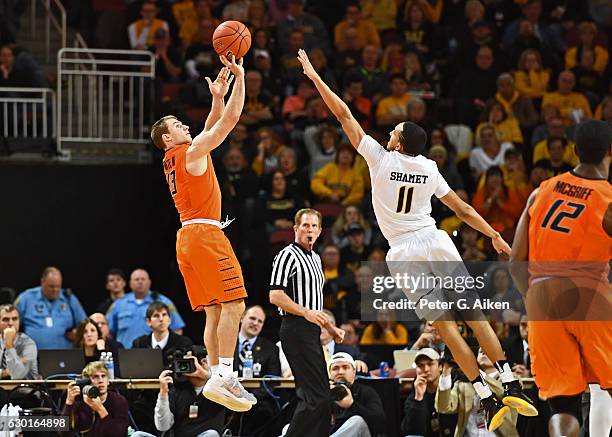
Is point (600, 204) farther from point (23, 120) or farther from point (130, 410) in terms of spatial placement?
point (23, 120)

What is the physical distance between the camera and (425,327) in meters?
15.8

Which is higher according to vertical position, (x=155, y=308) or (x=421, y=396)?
(x=155, y=308)

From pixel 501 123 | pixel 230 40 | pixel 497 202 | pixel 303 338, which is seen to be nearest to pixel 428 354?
pixel 303 338

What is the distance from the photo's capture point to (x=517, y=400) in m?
11.2

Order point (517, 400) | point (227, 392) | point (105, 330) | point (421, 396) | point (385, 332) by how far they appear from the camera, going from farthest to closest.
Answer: point (385, 332)
point (105, 330)
point (421, 396)
point (227, 392)
point (517, 400)

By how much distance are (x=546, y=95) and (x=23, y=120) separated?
8044 mm

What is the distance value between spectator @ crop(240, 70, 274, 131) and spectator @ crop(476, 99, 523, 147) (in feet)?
10.5

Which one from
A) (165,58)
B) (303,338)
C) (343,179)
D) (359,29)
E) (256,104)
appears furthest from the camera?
(359,29)

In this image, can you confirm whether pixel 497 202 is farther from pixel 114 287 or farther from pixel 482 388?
pixel 482 388

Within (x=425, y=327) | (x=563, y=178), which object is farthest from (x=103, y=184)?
(x=563, y=178)

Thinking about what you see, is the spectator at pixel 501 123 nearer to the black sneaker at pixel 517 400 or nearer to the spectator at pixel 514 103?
the spectator at pixel 514 103

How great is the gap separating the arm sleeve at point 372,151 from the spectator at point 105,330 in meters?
5.25

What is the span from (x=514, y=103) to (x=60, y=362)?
8845 mm

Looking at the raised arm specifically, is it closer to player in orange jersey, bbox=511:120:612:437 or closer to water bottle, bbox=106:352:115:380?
player in orange jersey, bbox=511:120:612:437
